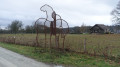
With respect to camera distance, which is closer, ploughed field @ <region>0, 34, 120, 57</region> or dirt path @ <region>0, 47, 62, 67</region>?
dirt path @ <region>0, 47, 62, 67</region>

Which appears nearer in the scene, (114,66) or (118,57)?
(114,66)

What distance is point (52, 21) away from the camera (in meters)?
15.8

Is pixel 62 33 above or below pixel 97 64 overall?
above

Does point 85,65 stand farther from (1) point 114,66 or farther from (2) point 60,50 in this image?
(2) point 60,50

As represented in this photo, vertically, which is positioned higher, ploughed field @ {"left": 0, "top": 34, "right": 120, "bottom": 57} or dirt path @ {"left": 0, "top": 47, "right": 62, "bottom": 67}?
ploughed field @ {"left": 0, "top": 34, "right": 120, "bottom": 57}

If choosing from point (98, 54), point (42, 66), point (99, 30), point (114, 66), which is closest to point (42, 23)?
point (98, 54)

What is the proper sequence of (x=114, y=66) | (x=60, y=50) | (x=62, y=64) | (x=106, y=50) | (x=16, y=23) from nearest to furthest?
1. (x=114, y=66)
2. (x=62, y=64)
3. (x=106, y=50)
4. (x=60, y=50)
5. (x=16, y=23)

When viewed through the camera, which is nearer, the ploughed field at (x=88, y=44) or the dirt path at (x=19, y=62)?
the dirt path at (x=19, y=62)

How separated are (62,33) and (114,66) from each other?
6.86 metres

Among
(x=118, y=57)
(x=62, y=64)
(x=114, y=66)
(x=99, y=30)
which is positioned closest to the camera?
(x=114, y=66)

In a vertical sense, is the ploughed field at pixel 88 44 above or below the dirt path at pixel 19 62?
above

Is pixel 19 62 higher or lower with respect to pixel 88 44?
lower

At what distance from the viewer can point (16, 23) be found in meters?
101

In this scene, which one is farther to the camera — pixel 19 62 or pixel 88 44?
pixel 88 44
